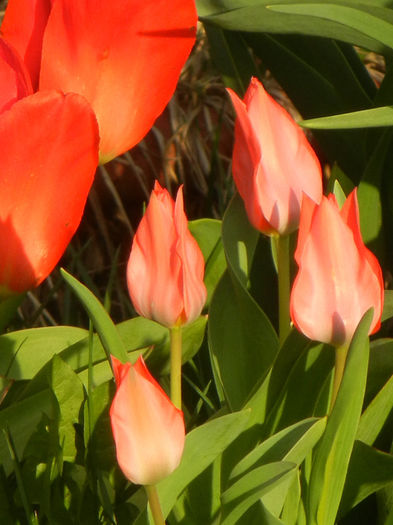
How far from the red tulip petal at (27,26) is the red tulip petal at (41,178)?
0.15 m

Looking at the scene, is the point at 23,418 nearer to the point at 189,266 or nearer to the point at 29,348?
the point at 29,348

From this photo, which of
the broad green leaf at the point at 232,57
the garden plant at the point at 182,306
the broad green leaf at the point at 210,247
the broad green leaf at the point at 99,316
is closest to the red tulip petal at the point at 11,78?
the garden plant at the point at 182,306

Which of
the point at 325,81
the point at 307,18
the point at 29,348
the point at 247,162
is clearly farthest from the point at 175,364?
the point at 325,81

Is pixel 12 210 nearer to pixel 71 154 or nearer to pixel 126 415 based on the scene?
pixel 71 154

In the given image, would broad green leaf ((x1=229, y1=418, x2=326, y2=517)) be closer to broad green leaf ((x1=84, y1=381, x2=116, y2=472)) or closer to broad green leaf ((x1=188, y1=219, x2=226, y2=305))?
broad green leaf ((x1=84, y1=381, x2=116, y2=472))

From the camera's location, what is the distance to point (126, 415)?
1.66 feet

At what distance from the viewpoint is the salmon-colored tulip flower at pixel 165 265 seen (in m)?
0.59

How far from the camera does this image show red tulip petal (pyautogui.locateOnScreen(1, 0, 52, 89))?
0.74 meters

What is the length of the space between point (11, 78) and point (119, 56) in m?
0.08

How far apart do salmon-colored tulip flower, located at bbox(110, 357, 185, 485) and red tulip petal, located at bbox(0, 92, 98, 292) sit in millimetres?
156

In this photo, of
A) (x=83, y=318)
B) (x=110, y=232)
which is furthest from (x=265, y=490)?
(x=110, y=232)

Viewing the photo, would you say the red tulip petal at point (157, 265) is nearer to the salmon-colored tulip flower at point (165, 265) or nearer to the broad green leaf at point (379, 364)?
the salmon-colored tulip flower at point (165, 265)

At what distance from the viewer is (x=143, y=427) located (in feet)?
1.67

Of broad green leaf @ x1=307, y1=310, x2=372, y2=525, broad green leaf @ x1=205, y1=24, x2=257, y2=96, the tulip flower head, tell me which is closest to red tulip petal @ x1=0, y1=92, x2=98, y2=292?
the tulip flower head
